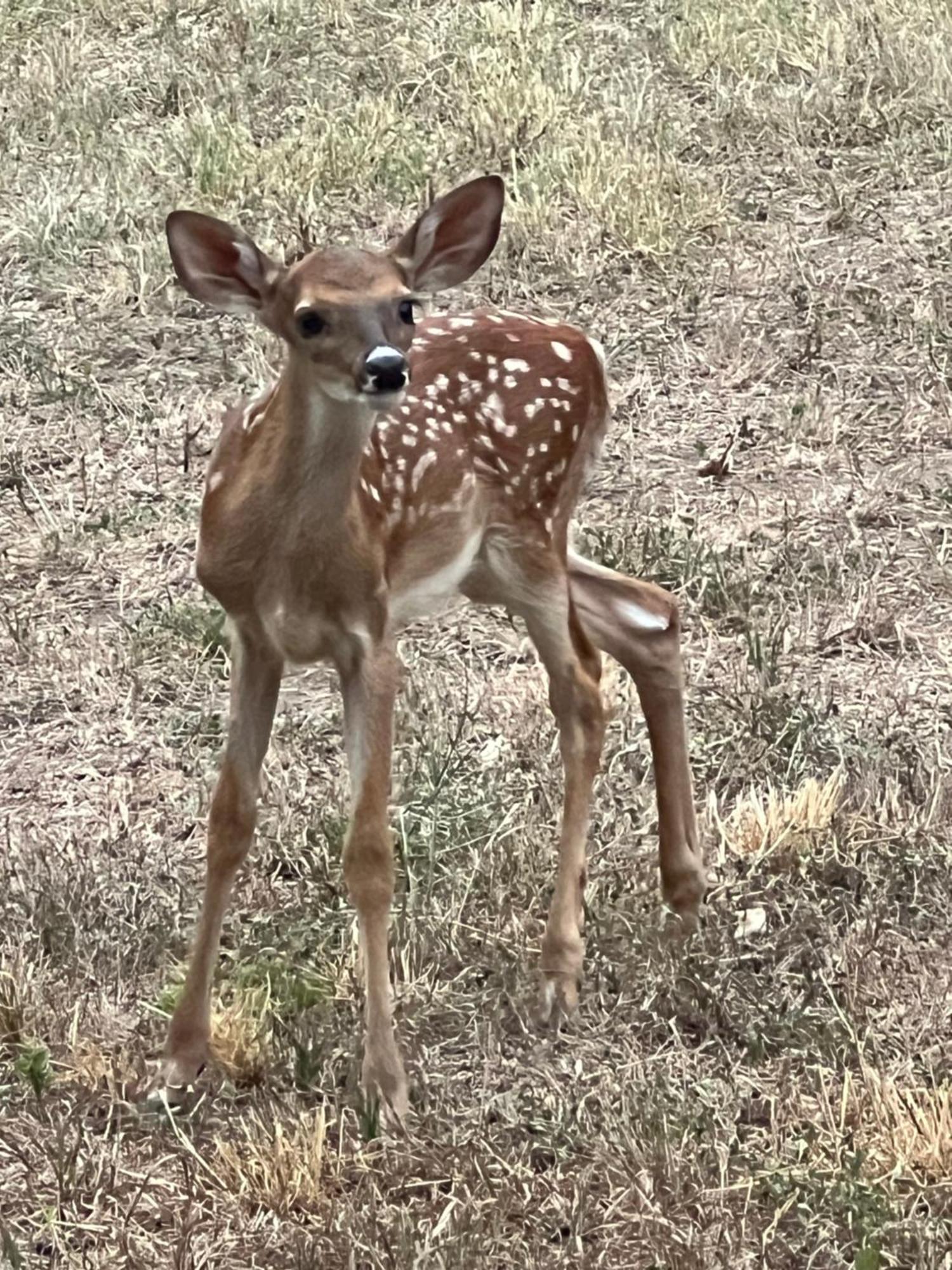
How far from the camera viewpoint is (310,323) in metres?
4.57

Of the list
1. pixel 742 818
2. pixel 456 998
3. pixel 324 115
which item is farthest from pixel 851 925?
pixel 324 115

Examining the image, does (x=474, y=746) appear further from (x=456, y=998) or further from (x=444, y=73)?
(x=444, y=73)

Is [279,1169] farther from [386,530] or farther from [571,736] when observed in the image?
[571,736]

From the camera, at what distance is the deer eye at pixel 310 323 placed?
4562mm

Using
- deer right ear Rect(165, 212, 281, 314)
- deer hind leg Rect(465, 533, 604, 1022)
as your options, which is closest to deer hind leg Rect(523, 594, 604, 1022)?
deer hind leg Rect(465, 533, 604, 1022)

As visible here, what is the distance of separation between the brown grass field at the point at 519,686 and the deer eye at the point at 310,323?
4.86 feet

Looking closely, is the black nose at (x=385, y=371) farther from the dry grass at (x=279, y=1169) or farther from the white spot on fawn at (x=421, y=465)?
the dry grass at (x=279, y=1169)

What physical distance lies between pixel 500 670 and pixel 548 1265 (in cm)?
292

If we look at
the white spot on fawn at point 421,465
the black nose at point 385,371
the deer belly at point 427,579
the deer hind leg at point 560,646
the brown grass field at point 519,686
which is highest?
the black nose at point 385,371

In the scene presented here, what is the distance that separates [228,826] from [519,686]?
6.24 ft

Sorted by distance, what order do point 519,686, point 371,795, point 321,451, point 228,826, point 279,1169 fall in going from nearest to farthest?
point 279,1169
point 321,451
point 371,795
point 228,826
point 519,686

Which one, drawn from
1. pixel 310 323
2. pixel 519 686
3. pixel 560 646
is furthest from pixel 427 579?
pixel 519 686

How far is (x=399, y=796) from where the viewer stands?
6008mm

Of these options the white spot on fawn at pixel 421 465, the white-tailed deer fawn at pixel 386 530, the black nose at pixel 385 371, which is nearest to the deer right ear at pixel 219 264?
the white-tailed deer fawn at pixel 386 530
